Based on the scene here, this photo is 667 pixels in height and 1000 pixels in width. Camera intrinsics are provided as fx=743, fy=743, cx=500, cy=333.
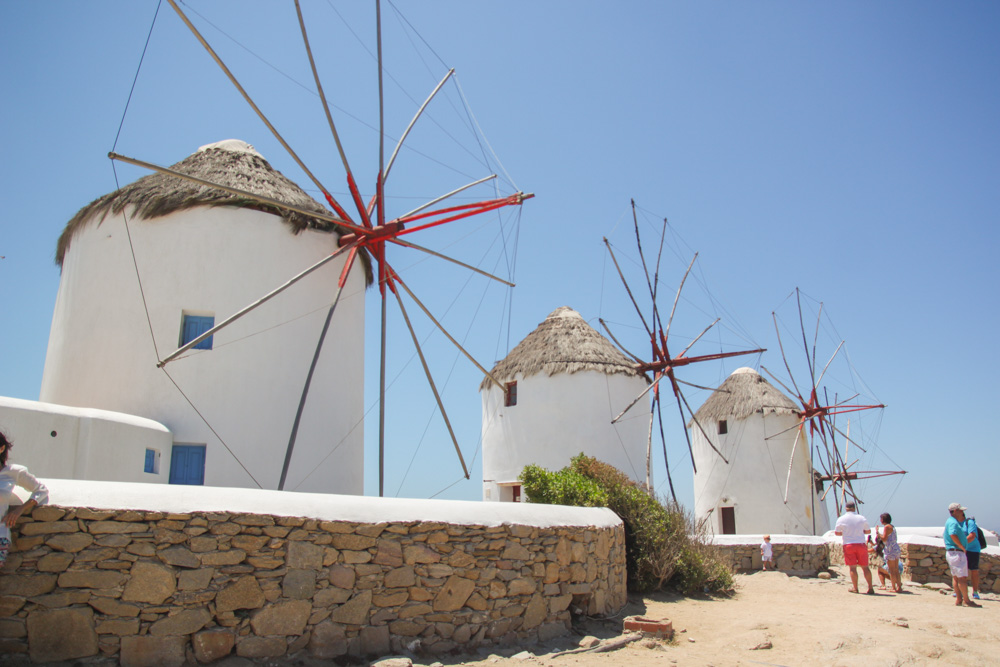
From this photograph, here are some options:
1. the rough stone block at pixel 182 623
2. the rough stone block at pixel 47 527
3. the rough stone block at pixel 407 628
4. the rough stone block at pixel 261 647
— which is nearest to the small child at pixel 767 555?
the rough stone block at pixel 407 628

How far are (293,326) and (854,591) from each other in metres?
8.65

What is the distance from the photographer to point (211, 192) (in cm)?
1031

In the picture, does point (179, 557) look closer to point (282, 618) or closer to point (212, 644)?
point (212, 644)

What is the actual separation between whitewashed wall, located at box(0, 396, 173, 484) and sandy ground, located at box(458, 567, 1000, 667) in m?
5.02

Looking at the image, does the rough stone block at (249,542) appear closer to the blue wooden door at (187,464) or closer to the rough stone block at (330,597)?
the rough stone block at (330,597)

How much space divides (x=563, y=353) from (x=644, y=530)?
28.6 ft

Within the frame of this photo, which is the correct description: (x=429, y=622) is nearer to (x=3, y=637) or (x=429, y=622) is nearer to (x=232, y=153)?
(x=3, y=637)

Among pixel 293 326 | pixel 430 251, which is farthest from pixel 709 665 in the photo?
pixel 293 326

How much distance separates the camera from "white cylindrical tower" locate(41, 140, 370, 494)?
32.0 ft

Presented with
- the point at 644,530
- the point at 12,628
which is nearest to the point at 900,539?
the point at 644,530

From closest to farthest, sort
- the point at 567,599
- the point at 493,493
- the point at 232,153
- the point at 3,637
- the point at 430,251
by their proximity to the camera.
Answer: the point at 3,637 → the point at 567,599 → the point at 430,251 → the point at 232,153 → the point at 493,493

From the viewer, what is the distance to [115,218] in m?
10.4

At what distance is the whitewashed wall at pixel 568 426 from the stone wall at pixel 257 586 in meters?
10.5

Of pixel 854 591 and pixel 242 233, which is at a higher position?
pixel 242 233
